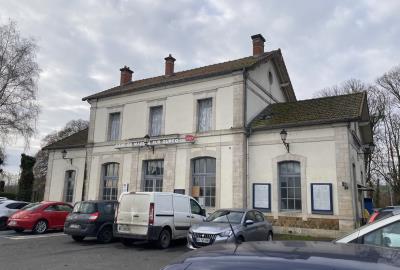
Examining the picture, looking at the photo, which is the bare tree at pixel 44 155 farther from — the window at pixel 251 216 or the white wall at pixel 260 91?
the window at pixel 251 216

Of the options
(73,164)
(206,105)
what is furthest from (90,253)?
(73,164)

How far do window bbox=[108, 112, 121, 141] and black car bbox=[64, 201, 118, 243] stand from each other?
→ 9.69 m

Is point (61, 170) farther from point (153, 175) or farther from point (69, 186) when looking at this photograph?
point (153, 175)

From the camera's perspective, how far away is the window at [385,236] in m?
4.05

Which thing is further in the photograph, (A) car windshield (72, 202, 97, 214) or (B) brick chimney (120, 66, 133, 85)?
(B) brick chimney (120, 66, 133, 85)

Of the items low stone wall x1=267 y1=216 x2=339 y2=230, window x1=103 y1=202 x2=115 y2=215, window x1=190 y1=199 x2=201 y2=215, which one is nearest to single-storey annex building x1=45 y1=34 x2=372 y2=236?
low stone wall x1=267 y1=216 x2=339 y2=230

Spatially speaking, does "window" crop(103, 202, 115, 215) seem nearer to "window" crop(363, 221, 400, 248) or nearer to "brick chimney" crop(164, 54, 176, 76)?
"window" crop(363, 221, 400, 248)

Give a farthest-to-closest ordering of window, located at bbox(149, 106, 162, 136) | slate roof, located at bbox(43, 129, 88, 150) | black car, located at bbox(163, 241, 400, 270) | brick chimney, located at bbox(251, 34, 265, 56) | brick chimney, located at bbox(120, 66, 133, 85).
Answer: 1. brick chimney, located at bbox(120, 66, 133, 85)
2. slate roof, located at bbox(43, 129, 88, 150)
3. brick chimney, located at bbox(251, 34, 265, 56)
4. window, located at bbox(149, 106, 162, 136)
5. black car, located at bbox(163, 241, 400, 270)

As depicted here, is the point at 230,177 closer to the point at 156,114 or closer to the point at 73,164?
the point at 156,114

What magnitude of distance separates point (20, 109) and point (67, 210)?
41.2ft

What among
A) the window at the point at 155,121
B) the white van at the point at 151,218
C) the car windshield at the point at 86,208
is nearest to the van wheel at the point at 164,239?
the white van at the point at 151,218

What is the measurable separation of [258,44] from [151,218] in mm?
14004

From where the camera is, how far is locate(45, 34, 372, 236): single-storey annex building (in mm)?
14969

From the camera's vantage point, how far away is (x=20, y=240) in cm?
1248
